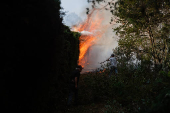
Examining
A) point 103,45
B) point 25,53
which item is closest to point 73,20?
point 103,45

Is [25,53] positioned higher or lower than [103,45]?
lower

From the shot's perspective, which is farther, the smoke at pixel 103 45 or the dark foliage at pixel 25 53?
the smoke at pixel 103 45

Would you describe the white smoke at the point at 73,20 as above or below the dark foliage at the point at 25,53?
above

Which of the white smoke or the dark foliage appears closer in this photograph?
the dark foliage

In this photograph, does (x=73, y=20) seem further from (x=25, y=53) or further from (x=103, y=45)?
(x=25, y=53)

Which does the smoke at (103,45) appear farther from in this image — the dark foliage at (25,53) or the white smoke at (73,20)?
the dark foliage at (25,53)

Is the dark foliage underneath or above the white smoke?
underneath

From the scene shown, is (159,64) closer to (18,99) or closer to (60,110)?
(60,110)

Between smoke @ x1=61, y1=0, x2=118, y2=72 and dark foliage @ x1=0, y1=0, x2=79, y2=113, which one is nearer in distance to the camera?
dark foliage @ x1=0, y1=0, x2=79, y2=113

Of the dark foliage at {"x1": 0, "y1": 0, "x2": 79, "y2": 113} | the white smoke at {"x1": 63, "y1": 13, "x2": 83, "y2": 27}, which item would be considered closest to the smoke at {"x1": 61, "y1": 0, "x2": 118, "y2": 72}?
the white smoke at {"x1": 63, "y1": 13, "x2": 83, "y2": 27}

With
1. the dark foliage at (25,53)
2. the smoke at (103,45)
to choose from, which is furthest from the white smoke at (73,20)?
the dark foliage at (25,53)

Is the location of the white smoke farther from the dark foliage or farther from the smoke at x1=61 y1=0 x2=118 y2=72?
the dark foliage

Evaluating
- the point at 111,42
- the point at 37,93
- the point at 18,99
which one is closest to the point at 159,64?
the point at 37,93

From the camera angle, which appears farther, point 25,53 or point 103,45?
point 103,45
